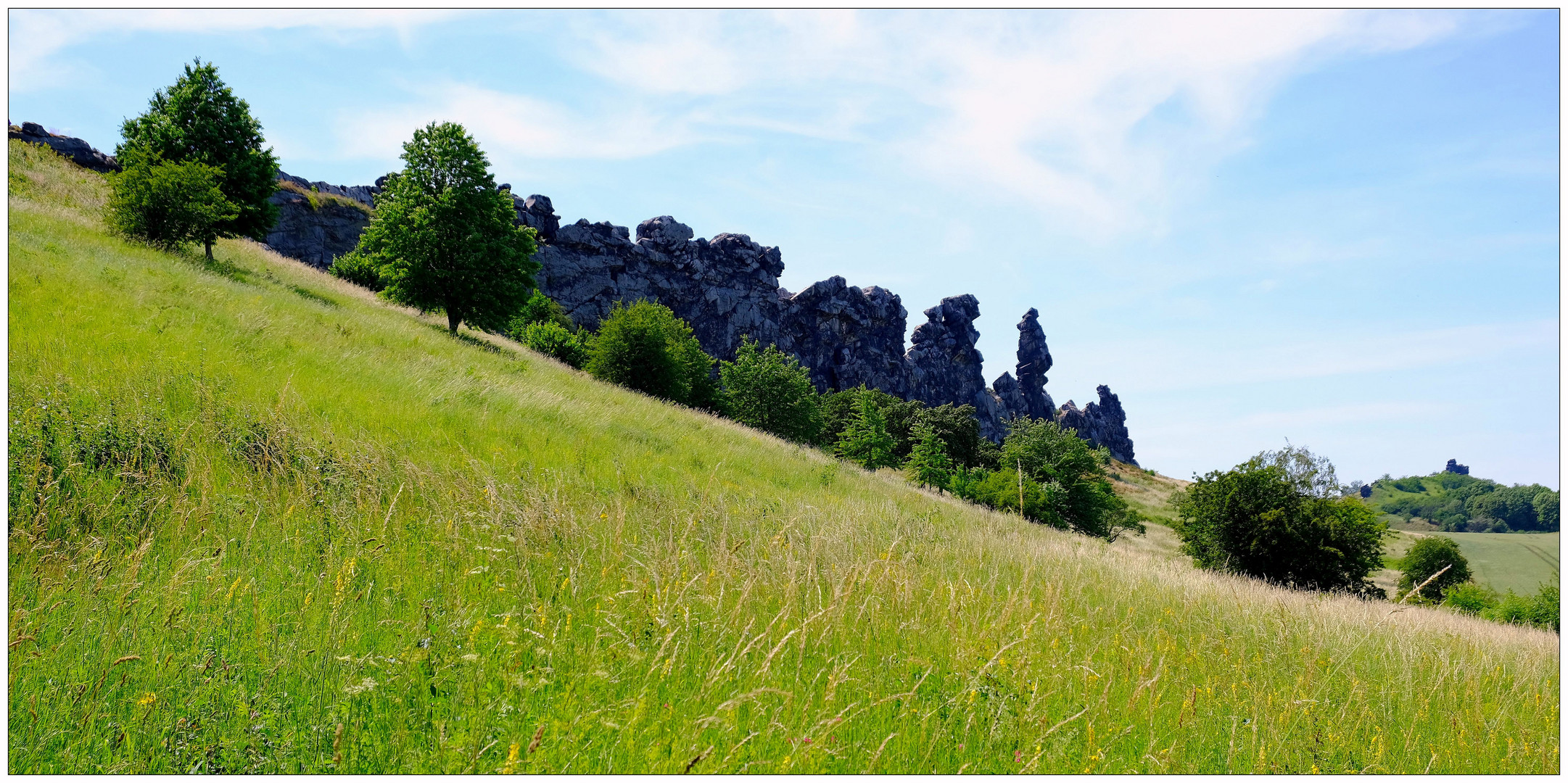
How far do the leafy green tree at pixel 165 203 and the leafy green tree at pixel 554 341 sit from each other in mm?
22549

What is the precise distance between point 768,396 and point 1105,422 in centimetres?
16217

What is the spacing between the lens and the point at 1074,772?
3.70m

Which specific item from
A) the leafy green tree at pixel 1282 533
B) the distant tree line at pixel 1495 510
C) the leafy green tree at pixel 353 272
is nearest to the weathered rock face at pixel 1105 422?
the distant tree line at pixel 1495 510

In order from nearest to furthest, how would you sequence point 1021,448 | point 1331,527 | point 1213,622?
point 1213,622 < point 1331,527 < point 1021,448

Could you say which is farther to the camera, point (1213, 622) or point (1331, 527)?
point (1331, 527)

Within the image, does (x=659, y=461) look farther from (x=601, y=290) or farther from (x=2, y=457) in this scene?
(x=601, y=290)

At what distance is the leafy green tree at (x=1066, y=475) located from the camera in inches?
1796

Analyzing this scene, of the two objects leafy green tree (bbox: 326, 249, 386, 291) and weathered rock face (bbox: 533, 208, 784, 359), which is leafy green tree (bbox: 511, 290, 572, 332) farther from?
weathered rock face (bbox: 533, 208, 784, 359)

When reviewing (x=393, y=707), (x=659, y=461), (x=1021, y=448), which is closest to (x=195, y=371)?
(x=659, y=461)

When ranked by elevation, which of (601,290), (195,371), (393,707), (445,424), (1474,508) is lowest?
(1474,508)

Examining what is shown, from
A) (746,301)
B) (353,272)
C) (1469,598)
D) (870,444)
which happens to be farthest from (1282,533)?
(746,301)

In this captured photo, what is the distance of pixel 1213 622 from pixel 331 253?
10224 cm

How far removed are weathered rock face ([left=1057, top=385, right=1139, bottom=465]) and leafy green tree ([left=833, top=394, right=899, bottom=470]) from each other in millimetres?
125007

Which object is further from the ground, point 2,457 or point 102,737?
point 2,457
